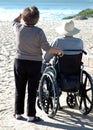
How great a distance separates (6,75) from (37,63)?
3267mm

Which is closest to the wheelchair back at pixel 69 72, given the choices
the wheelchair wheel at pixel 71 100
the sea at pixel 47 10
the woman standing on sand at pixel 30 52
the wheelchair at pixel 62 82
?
the wheelchair at pixel 62 82

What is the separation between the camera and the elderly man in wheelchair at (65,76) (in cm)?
591

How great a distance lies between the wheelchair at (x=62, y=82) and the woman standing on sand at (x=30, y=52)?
22 centimetres

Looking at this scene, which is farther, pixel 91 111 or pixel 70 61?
pixel 91 111

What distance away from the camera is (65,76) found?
19.6 ft

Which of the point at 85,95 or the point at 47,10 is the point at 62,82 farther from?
the point at 47,10

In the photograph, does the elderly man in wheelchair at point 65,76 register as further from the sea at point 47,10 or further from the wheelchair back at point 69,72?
the sea at point 47,10

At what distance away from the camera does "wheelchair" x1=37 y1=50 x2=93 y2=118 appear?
5.89 m

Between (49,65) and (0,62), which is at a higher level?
(49,65)

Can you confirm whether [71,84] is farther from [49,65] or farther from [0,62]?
[0,62]

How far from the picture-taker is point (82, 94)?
20.1 ft

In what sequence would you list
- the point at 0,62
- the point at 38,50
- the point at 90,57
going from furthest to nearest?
the point at 0,62 → the point at 90,57 → the point at 38,50

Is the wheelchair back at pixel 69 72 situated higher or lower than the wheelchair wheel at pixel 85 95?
higher

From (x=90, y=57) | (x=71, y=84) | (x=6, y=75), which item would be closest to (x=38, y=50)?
(x=71, y=84)
